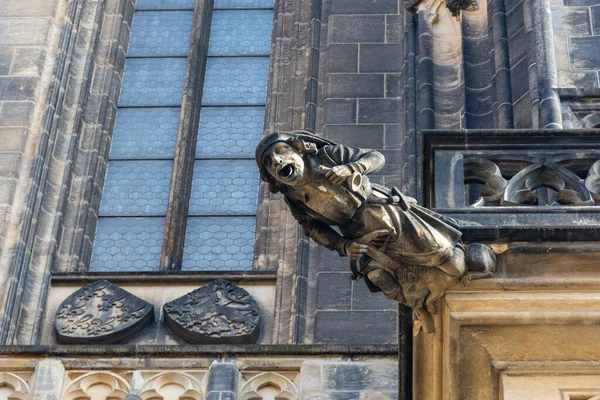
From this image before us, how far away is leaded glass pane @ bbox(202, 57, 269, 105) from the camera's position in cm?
1349

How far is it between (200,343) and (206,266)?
1.01m

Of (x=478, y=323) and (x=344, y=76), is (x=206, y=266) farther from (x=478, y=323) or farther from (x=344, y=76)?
(x=478, y=323)

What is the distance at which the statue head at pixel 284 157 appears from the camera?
8.54 m

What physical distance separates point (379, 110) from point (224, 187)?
105 centimetres

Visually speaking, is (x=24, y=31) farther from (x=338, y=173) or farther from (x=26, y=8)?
(x=338, y=173)

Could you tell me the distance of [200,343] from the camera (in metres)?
11.5

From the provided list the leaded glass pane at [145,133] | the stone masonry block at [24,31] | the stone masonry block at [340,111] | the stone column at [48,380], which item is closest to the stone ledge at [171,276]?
the stone column at [48,380]

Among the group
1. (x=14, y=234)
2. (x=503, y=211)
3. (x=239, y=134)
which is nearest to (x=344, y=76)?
(x=239, y=134)

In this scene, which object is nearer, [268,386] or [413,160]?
[268,386]

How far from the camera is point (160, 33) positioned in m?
14.0

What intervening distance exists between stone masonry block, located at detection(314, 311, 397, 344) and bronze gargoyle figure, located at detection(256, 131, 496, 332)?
2394 mm

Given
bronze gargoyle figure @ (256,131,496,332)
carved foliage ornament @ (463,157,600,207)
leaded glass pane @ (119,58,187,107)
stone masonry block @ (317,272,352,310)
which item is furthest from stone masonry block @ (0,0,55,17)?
bronze gargoyle figure @ (256,131,496,332)

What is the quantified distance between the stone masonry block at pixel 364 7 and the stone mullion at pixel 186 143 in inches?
35.9

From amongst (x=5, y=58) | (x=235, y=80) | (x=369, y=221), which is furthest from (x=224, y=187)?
(x=369, y=221)
